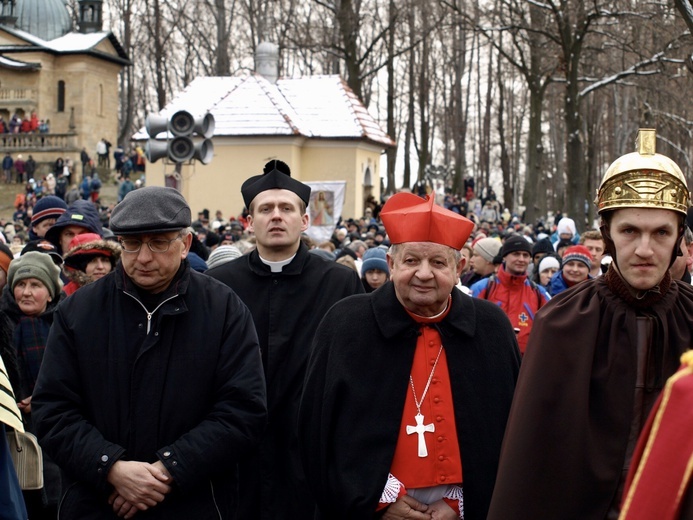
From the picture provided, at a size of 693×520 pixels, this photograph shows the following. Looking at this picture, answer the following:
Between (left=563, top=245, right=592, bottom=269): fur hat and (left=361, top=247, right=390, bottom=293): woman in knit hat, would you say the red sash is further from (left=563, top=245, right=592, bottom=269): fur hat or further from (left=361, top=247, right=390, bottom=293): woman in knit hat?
(left=563, top=245, right=592, bottom=269): fur hat

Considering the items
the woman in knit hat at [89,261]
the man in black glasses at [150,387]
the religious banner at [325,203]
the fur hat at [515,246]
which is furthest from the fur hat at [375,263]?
the religious banner at [325,203]

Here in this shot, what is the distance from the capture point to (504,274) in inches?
331

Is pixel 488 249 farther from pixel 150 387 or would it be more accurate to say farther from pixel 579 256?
pixel 150 387

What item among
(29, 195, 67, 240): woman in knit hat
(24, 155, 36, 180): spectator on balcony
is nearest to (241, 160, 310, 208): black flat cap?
(29, 195, 67, 240): woman in knit hat

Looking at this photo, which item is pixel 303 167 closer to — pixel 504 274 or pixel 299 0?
pixel 299 0

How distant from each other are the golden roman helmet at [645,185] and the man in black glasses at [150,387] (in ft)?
5.73

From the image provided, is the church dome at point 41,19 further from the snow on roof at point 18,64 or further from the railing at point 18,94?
the railing at point 18,94

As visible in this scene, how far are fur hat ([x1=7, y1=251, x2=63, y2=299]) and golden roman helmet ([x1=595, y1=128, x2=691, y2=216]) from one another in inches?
139

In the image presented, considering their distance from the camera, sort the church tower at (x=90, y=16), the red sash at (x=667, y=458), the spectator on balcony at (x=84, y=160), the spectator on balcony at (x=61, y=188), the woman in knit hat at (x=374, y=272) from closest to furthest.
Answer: the red sash at (x=667, y=458) < the woman in knit hat at (x=374, y=272) < the spectator on balcony at (x=61, y=188) < the spectator on balcony at (x=84, y=160) < the church tower at (x=90, y=16)

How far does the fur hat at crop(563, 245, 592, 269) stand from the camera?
9.38 meters

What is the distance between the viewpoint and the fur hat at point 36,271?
5.79 metres

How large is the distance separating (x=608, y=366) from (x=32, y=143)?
5733 centimetres

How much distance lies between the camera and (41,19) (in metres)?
69.4

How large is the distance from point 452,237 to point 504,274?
4.24 meters
